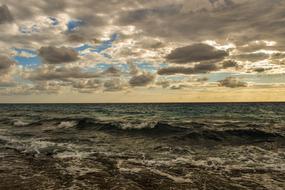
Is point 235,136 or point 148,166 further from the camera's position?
point 235,136

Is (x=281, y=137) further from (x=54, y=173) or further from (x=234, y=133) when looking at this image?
(x=54, y=173)

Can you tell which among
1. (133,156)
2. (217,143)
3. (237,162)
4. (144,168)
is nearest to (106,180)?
(144,168)

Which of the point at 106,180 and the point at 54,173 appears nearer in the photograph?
the point at 106,180

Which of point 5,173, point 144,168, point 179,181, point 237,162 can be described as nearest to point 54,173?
point 5,173

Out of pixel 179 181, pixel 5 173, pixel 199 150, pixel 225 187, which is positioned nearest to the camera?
pixel 225 187

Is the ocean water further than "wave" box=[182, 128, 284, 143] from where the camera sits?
No

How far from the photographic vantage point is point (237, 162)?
438 inches

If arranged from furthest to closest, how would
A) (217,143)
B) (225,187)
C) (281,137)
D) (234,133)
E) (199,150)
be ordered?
(234,133)
(281,137)
(217,143)
(199,150)
(225,187)

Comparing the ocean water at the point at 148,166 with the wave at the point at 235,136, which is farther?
the wave at the point at 235,136

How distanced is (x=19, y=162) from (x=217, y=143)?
1242cm

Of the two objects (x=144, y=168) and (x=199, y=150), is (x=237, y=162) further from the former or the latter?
(x=144, y=168)

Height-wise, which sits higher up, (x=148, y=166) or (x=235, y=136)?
(x=148, y=166)

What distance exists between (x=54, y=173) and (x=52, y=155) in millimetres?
3394

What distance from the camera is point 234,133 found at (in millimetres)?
20375
